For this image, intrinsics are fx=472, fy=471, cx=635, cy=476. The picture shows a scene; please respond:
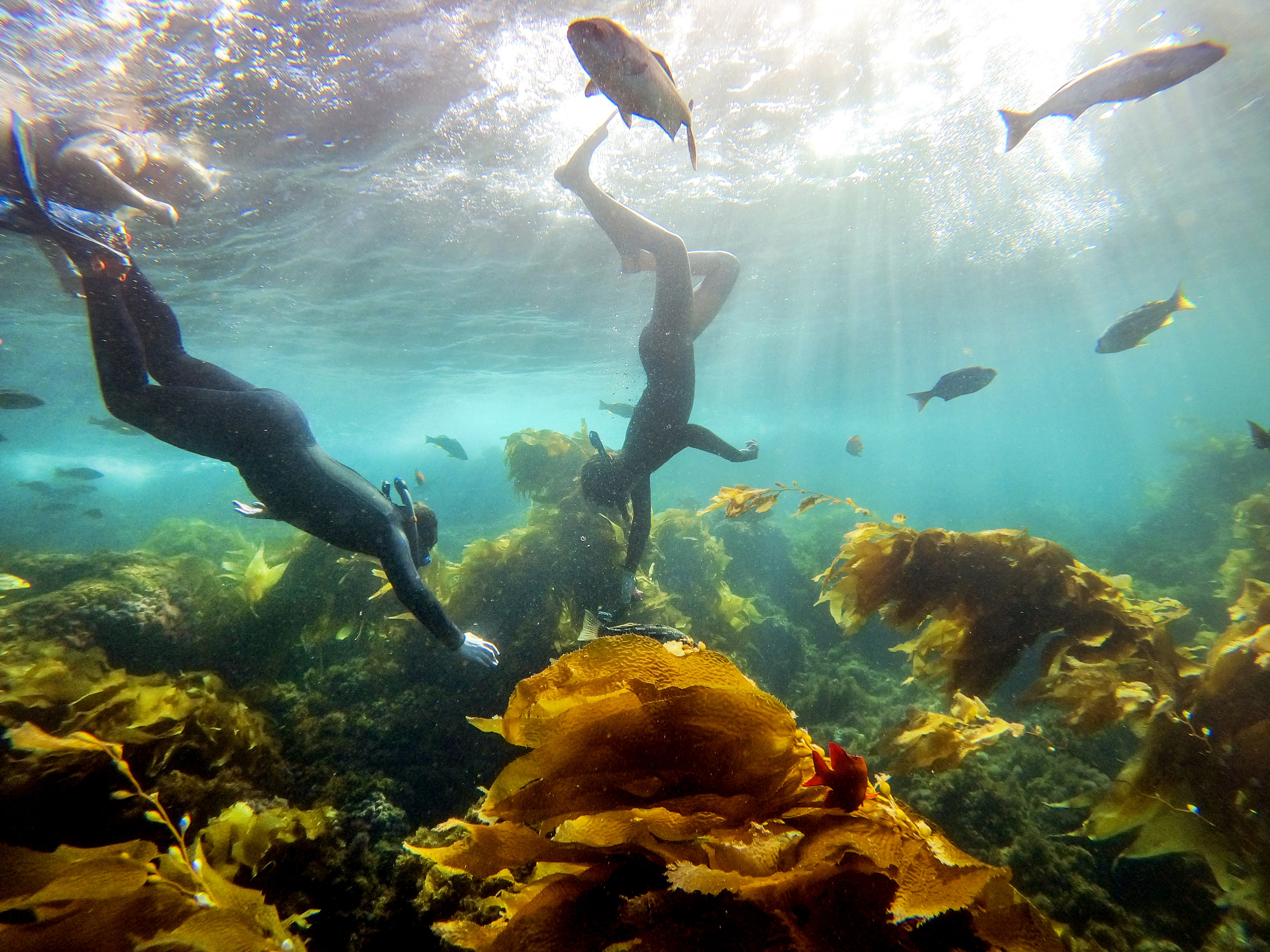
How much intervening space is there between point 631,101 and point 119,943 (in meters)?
4.33

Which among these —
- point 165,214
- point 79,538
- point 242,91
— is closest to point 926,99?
point 242,91

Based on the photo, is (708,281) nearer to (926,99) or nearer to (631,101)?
(631,101)

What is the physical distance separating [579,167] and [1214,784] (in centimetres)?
680

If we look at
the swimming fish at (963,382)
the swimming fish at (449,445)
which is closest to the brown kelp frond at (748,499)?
the swimming fish at (963,382)

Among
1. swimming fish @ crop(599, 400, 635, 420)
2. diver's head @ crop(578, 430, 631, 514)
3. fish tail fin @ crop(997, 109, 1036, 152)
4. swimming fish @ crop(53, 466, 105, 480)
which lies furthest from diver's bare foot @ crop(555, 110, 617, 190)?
swimming fish @ crop(53, 466, 105, 480)

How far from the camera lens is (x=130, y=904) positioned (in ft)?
4.99

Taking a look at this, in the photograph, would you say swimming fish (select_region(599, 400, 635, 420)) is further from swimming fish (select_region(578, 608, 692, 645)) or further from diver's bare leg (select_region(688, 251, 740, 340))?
swimming fish (select_region(578, 608, 692, 645))

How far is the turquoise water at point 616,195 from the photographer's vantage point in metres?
6.77

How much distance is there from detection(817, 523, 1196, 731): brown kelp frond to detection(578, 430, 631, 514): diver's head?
295cm

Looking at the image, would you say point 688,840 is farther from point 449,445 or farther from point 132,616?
point 449,445

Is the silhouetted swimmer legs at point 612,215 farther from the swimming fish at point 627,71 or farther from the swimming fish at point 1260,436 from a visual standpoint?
the swimming fish at point 1260,436

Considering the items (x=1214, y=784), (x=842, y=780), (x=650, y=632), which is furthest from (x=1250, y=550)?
(x=842, y=780)

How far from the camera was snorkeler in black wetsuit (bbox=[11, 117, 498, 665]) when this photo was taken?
336 cm

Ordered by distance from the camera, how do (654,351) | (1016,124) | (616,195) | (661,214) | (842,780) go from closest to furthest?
(842,780), (1016,124), (654,351), (616,195), (661,214)
